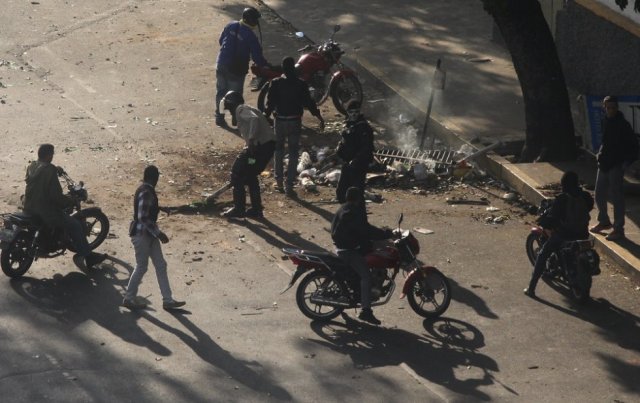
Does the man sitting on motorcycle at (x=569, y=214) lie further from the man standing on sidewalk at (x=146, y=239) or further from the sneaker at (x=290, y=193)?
the sneaker at (x=290, y=193)

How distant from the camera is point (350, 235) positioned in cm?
1126

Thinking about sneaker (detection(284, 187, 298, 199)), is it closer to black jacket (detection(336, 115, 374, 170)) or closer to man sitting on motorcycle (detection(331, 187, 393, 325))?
black jacket (detection(336, 115, 374, 170))

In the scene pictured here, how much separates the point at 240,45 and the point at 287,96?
323 cm

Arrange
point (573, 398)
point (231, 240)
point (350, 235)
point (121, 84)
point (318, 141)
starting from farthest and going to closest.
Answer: point (121, 84) → point (318, 141) → point (231, 240) → point (350, 235) → point (573, 398)

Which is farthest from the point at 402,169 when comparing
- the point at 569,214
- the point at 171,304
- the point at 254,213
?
the point at 171,304

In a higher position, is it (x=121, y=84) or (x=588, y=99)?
(x=588, y=99)

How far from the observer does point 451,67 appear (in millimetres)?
21156

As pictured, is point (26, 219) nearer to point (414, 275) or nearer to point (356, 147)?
point (356, 147)

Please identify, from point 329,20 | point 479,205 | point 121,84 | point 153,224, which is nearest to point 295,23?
point 329,20

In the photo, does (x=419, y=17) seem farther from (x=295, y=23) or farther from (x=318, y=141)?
(x=318, y=141)

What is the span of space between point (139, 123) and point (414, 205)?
18.1 feet

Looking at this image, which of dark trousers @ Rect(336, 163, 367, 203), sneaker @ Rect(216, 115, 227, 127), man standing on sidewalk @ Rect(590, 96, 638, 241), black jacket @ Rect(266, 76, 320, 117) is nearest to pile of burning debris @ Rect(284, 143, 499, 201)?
black jacket @ Rect(266, 76, 320, 117)

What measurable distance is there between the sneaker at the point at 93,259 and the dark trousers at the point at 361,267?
307cm

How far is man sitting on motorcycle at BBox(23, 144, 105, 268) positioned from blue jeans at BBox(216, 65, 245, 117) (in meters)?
6.31
